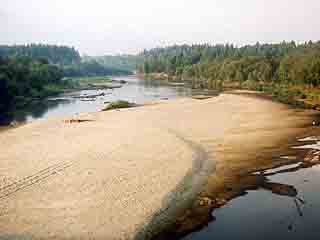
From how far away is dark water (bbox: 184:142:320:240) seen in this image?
56.1ft

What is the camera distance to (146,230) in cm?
1725

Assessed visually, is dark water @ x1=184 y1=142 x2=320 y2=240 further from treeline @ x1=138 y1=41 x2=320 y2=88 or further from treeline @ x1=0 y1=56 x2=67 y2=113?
treeline @ x1=138 y1=41 x2=320 y2=88

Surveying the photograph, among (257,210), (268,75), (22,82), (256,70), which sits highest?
(256,70)

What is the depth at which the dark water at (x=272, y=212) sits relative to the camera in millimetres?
17094

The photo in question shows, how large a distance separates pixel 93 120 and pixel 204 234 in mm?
A: 33847

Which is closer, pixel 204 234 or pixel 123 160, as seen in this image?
pixel 204 234

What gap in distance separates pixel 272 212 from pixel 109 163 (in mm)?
12053

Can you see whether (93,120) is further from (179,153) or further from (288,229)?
(288,229)

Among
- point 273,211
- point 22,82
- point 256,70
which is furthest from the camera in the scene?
point 256,70

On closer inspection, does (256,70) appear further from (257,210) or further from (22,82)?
(257,210)

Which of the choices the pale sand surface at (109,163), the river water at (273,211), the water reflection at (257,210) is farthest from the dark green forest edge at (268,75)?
the water reflection at (257,210)

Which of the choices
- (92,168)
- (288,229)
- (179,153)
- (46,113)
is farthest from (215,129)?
(46,113)

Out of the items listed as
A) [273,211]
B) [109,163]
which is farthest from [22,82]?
[273,211]

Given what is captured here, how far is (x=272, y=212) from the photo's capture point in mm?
19312
